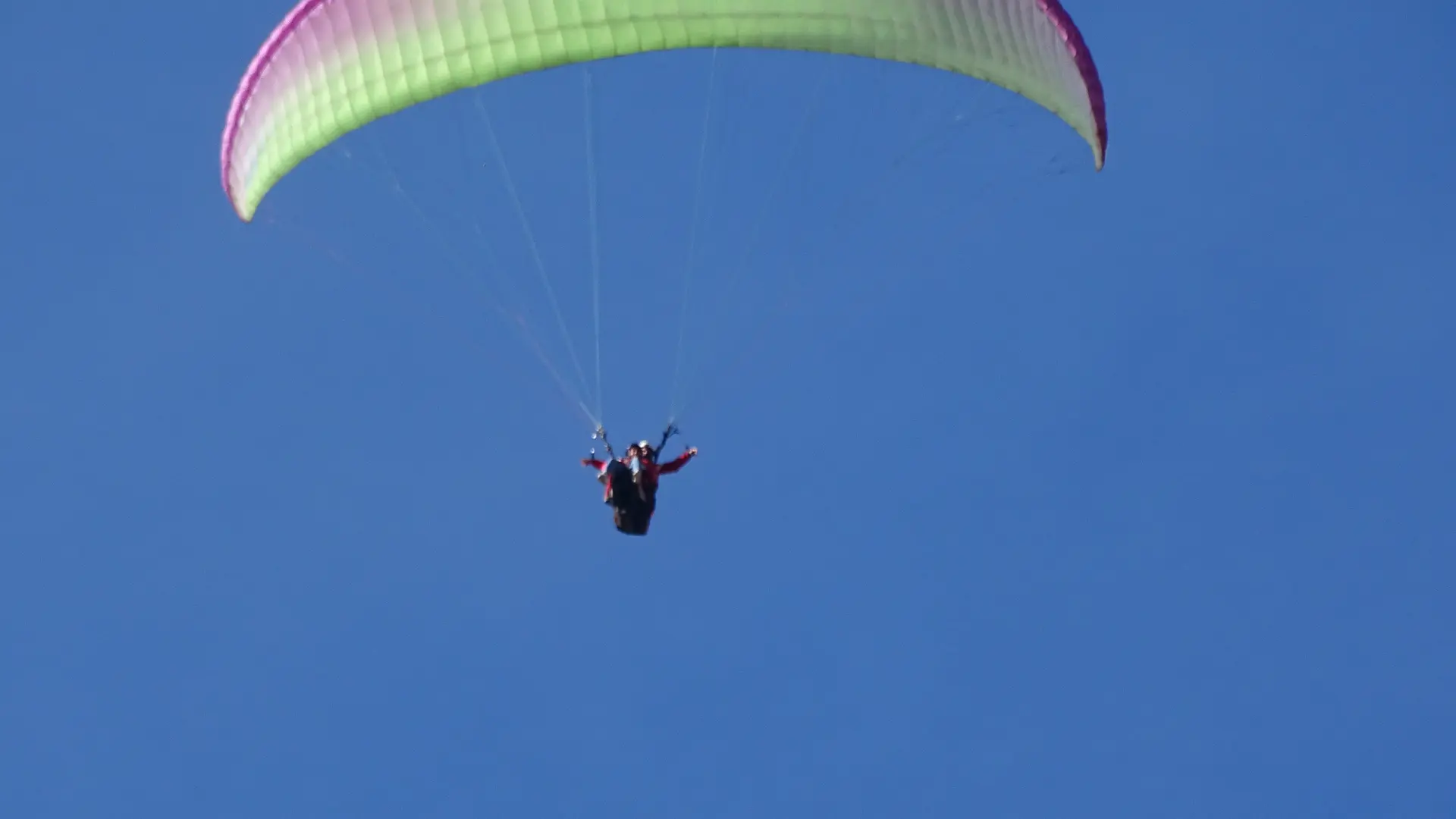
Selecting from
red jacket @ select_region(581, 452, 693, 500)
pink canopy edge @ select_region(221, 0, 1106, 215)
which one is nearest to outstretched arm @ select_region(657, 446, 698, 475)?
red jacket @ select_region(581, 452, 693, 500)

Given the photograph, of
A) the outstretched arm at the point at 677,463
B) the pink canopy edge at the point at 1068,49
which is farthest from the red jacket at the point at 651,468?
the pink canopy edge at the point at 1068,49

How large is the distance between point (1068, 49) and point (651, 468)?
5365 mm

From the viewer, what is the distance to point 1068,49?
21734 mm

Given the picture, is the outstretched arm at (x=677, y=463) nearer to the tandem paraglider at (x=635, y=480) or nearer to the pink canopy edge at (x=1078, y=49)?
the tandem paraglider at (x=635, y=480)

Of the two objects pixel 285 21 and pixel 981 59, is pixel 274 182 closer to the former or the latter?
pixel 285 21

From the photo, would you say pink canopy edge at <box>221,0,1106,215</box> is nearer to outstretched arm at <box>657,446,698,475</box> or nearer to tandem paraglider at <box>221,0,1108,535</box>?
tandem paraglider at <box>221,0,1108,535</box>

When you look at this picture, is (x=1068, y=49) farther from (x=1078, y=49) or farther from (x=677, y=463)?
(x=677, y=463)

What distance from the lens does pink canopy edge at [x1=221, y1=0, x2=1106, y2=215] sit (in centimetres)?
2152

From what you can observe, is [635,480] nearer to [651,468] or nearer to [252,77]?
[651,468]

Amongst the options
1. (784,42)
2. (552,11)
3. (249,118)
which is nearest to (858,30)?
(784,42)

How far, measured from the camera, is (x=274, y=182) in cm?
2292

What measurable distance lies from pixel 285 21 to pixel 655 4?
322 cm

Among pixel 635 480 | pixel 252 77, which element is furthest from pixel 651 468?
pixel 252 77

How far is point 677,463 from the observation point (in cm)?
2319
